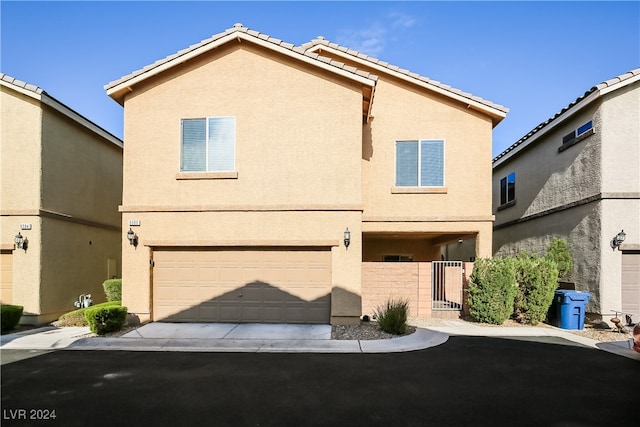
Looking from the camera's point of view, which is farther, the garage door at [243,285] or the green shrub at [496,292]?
the green shrub at [496,292]

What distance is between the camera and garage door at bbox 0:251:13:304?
1151cm

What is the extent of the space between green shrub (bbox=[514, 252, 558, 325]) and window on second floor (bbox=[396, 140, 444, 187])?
3.84 meters

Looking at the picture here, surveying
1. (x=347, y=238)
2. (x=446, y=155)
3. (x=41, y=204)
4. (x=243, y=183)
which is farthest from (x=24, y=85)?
(x=446, y=155)

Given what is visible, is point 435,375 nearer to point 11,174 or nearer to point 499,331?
point 499,331

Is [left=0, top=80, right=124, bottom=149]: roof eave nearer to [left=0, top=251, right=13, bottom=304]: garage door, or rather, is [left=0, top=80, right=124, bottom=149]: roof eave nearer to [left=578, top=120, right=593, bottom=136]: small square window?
[left=0, top=251, right=13, bottom=304]: garage door

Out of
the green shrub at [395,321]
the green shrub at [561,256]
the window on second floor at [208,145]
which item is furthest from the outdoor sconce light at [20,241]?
the green shrub at [561,256]

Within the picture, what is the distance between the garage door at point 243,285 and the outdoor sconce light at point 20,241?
4.26m

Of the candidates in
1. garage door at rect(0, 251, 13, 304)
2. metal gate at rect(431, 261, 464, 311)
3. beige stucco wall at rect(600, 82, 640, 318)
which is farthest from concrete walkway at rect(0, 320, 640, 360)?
beige stucco wall at rect(600, 82, 640, 318)

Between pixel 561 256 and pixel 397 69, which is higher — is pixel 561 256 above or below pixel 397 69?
below

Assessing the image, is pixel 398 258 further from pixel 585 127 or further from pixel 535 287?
pixel 585 127

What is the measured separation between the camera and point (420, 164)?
1271 centimetres

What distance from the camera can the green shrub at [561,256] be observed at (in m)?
12.2

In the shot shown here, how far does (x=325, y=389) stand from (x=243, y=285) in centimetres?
527

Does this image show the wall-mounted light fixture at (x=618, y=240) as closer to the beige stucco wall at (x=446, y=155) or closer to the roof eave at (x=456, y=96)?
the beige stucco wall at (x=446, y=155)
